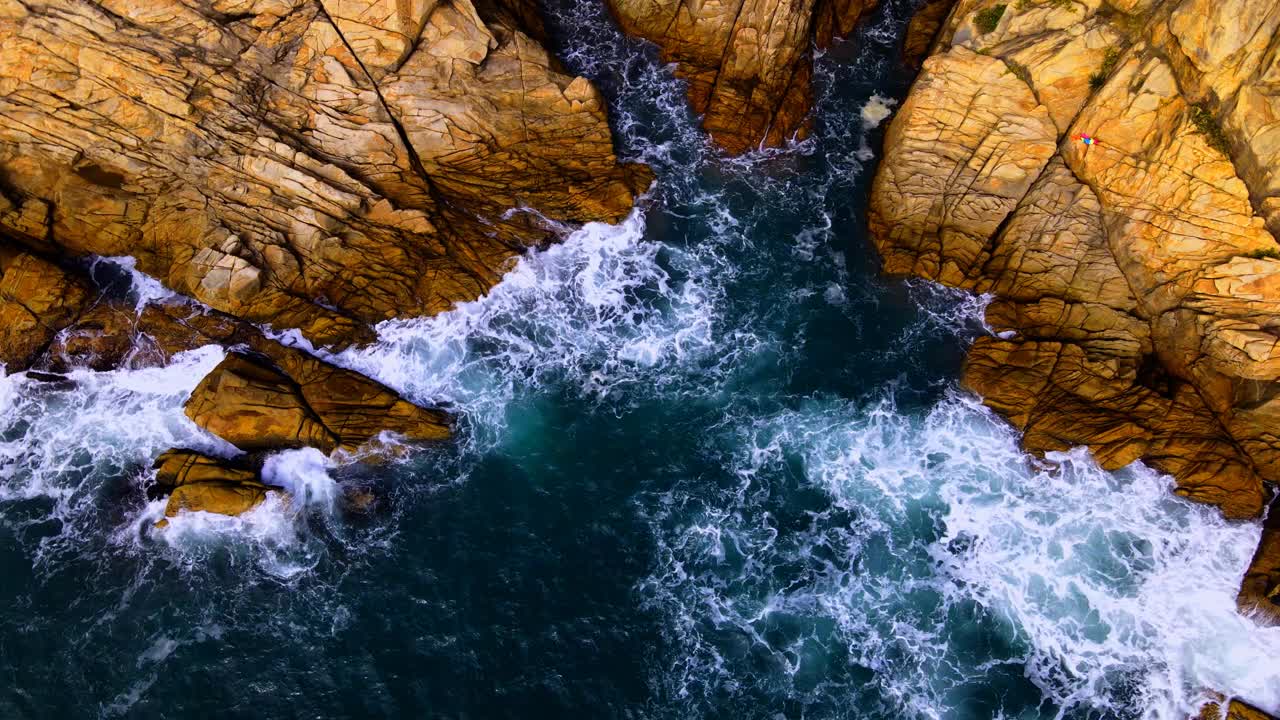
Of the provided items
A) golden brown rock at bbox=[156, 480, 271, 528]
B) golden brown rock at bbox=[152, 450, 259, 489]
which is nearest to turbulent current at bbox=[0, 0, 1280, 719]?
golden brown rock at bbox=[156, 480, 271, 528]

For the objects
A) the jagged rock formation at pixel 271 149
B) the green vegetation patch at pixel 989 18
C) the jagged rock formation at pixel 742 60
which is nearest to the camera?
the jagged rock formation at pixel 271 149

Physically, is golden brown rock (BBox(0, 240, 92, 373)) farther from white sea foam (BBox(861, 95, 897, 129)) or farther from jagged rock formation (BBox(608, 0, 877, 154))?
white sea foam (BBox(861, 95, 897, 129))

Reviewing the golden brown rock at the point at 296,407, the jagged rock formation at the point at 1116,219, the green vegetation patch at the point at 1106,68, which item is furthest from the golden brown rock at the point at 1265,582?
the golden brown rock at the point at 296,407

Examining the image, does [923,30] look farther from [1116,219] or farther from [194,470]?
[194,470]

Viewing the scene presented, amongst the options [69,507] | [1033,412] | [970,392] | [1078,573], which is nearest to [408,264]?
[69,507]

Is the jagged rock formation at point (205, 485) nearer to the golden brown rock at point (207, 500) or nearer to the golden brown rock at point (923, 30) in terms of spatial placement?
the golden brown rock at point (207, 500)

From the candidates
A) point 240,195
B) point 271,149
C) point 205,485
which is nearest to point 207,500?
point 205,485
